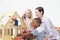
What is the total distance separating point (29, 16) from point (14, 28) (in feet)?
0.71

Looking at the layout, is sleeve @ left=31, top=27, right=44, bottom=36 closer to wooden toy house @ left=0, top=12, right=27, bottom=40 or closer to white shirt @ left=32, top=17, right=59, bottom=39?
white shirt @ left=32, top=17, right=59, bottom=39

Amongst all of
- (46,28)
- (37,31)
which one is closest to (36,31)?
(37,31)

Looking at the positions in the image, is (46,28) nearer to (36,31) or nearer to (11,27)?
(36,31)

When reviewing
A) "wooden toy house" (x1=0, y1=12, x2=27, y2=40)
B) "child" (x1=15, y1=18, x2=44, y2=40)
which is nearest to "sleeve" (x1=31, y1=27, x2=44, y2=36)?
"child" (x1=15, y1=18, x2=44, y2=40)

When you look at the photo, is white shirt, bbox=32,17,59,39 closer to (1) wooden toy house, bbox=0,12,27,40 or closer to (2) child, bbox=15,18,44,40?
(2) child, bbox=15,18,44,40

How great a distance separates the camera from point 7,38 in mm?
1044

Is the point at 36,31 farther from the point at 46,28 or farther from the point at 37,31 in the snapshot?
the point at 46,28

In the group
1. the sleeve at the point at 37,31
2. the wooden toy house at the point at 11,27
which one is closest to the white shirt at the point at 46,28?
the sleeve at the point at 37,31

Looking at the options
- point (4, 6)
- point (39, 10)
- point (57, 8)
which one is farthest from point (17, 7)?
point (39, 10)

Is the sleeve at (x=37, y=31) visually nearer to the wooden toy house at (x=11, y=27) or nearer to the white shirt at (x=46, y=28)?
the white shirt at (x=46, y=28)

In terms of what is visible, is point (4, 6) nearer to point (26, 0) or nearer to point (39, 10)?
point (26, 0)

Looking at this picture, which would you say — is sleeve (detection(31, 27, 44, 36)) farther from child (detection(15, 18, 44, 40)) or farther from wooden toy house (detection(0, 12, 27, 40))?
wooden toy house (detection(0, 12, 27, 40))

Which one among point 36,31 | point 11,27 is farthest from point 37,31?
point 11,27

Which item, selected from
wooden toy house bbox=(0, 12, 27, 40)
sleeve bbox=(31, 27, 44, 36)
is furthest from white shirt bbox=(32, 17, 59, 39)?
wooden toy house bbox=(0, 12, 27, 40)
